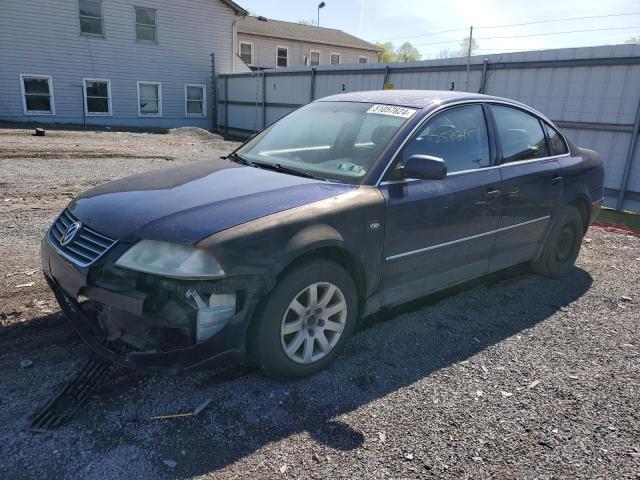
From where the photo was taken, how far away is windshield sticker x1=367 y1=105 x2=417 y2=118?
382 cm

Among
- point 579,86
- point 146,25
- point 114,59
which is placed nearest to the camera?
point 579,86

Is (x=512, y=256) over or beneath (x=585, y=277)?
over

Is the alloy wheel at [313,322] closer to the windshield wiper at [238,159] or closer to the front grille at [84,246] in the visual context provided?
the front grille at [84,246]

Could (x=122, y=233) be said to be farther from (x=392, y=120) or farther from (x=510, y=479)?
(x=510, y=479)

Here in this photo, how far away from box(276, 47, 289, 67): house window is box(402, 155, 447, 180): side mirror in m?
32.7

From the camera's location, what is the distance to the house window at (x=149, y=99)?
2258 centimetres

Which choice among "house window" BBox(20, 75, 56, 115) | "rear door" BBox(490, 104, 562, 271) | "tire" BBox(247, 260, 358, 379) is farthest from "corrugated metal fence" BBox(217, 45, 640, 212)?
"house window" BBox(20, 75, 56, 115)

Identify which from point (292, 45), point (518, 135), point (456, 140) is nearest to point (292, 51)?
point (292, 45)

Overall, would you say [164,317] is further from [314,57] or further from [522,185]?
[314,57]

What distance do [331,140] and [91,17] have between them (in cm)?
2114

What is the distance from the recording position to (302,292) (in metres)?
3.05

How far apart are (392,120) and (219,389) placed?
2.32m

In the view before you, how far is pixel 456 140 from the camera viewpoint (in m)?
4.07

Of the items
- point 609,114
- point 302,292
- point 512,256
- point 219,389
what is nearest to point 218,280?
point 302,292
